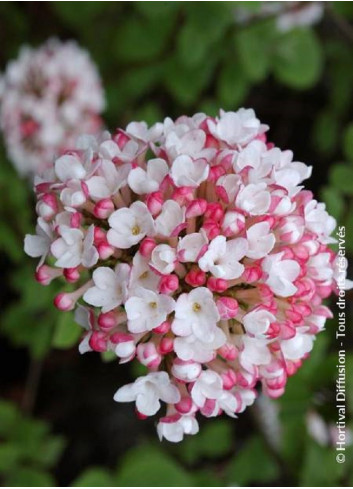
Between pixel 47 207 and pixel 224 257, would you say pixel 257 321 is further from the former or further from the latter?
pixel 47 207

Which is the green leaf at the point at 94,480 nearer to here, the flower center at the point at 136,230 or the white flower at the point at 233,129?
the flower center at the point at 136,230

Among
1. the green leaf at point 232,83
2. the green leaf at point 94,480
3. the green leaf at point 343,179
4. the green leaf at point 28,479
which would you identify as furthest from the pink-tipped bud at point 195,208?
the green leaf at point 232,83

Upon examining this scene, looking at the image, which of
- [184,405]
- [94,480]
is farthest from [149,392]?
[94,480]

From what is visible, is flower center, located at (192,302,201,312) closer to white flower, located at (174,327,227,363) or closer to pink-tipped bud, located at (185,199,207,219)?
white flower, located at (174,327,227,363)

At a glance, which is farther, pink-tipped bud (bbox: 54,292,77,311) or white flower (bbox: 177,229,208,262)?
pink-tipped bud (bbox: 54,292,77,311)

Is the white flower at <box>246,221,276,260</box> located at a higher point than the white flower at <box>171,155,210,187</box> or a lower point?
lower

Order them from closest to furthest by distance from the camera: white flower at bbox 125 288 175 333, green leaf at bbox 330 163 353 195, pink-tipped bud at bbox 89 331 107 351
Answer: white flower at bbox 125 288 175 333, pink-tipped bud at bbox 89 331 107 351, green leaf at bbox 330 163 353 195
